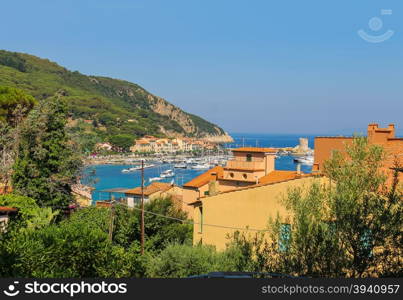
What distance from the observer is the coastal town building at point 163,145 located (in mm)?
151375

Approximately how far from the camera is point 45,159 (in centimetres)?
2203

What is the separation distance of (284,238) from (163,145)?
15829cm

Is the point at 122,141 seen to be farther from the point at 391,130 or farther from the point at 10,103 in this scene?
the point at 391,130

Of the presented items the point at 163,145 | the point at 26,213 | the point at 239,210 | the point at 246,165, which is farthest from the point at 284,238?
the point at 163,145

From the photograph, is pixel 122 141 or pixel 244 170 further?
pixel 122 141

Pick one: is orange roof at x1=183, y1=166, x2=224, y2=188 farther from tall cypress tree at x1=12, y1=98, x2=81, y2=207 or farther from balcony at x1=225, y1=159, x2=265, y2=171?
tall cypress tree at x1=12, y1=98, x2=81, y2=207

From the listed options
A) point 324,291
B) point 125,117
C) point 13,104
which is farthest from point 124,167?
point 324,291

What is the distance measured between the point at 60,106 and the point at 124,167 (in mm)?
108893

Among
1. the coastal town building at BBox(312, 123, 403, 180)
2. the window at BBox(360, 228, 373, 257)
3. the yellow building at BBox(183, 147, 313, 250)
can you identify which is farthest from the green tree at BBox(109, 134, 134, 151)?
the window at BBox(360, 228, 373, 257)

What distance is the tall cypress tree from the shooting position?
21.5 metres

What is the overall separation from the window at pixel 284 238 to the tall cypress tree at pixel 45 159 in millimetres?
15771

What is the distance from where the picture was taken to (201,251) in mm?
12953

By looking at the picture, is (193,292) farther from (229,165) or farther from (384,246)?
(229,165)

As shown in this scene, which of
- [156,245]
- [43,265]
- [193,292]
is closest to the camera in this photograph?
[193,292]
